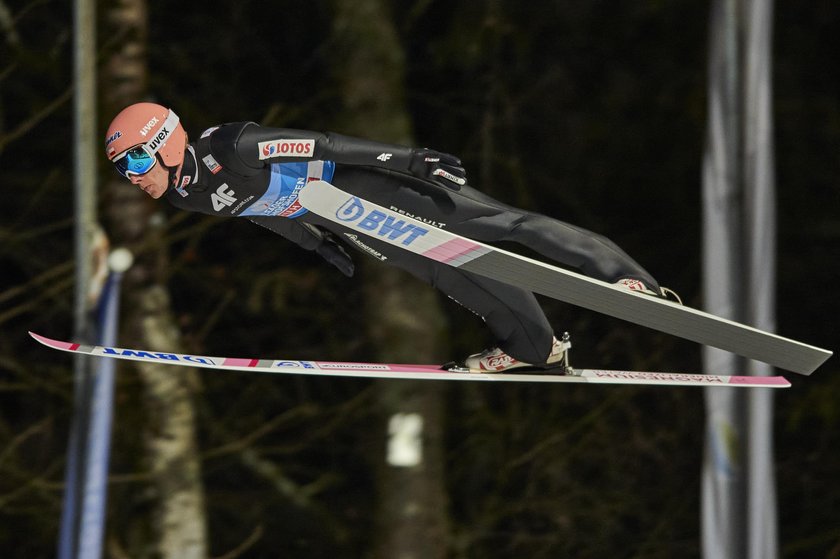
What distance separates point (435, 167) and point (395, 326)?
2.83 metres

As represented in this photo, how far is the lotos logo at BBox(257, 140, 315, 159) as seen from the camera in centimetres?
435

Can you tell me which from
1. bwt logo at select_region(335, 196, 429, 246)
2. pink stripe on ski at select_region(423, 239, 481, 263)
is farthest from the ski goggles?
pink stripe on ski at select_region(423, 239, 481, 263)

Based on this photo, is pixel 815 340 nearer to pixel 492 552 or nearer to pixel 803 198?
pixel 803 198

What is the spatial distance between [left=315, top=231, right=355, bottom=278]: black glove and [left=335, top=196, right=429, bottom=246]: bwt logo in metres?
0.41

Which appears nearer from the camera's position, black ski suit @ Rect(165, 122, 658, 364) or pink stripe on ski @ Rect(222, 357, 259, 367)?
black ski suit @ Rect(165, 122, 658, 364)

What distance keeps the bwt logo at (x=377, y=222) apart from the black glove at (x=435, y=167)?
0.76 ft

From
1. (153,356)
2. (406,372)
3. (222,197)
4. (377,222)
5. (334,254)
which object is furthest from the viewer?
(153,356)

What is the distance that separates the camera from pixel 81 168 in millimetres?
6246

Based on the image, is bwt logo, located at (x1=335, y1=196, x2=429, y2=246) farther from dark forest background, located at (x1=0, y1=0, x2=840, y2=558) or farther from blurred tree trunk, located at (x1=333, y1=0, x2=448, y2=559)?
dark forest background, located at (x1=0, y1=0, x2=840, y2=558)

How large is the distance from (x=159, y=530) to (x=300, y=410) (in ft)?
3.54

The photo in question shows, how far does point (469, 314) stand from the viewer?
10.1m

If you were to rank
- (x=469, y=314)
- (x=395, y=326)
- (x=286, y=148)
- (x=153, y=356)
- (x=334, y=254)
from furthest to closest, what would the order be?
(x=469, y=314) → (x=395, y=326) → (x=153, y=356) → (x=334, y=254) → (x=286, y=148)

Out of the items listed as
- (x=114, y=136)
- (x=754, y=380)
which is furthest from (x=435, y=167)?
(x=754, y=380)

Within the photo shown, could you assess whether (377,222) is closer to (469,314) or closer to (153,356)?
(153,356)
